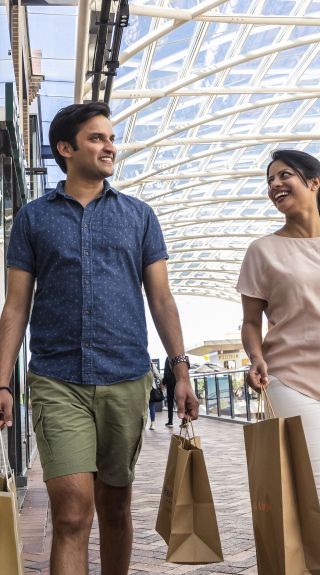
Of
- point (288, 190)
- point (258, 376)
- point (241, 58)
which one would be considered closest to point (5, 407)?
point (258, 376)

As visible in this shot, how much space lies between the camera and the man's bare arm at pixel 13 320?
2996 mm

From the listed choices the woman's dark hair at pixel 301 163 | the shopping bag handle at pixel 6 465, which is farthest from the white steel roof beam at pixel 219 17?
the shopping bag handle at pixel 6 465

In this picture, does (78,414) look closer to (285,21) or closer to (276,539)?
(276,539)

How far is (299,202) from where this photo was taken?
11.8 ft

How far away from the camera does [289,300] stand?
3377mm

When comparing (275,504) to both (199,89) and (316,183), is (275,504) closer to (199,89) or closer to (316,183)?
(316,183)

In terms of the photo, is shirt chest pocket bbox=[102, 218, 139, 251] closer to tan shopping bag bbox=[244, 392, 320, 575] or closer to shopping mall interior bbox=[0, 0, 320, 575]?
tan shopping bag bbox=[244, 392, 320, 575]

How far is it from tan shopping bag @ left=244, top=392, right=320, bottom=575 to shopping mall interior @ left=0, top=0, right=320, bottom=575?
1.65 metres

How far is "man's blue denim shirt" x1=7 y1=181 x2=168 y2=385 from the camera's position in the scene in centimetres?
302

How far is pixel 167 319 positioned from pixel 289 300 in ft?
1.61

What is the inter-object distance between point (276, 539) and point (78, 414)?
770 mm

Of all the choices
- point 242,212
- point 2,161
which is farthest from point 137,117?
point 2,161

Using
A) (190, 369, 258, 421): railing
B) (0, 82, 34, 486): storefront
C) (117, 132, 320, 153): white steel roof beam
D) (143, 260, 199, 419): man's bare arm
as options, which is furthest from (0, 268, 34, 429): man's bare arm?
(117, 132, 320, 153): white steel roof beam

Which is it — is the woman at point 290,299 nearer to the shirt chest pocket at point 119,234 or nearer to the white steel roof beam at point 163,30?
the shirt chest pocket at point 119,234
